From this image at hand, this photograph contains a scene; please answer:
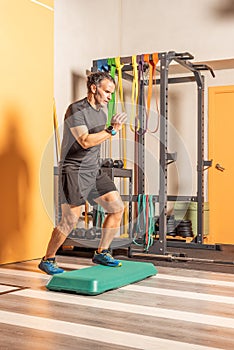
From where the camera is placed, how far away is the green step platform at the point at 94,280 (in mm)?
3354

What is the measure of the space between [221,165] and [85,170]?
311 centimetres

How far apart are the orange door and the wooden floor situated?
8.58 ft

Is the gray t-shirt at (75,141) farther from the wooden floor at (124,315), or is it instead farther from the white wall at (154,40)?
the white wall at (154,40)

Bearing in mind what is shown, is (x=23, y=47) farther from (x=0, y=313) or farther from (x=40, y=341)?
(x=40, y=341)

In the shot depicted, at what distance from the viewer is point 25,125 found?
4645 millimetres

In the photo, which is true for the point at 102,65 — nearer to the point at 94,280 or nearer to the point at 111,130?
the point at 111,130

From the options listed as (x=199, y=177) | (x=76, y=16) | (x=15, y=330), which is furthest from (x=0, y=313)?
(x=76, y=16)

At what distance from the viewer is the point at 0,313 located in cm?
286

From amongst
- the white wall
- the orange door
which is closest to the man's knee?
the white wall

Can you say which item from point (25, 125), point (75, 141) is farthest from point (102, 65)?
point (75, 141)

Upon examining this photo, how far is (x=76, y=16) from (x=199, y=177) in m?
2.29

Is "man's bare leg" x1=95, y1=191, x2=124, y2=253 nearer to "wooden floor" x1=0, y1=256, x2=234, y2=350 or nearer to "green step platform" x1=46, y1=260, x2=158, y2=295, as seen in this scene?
"green step platform" x1=46, y1=260, x2=158, y2=295

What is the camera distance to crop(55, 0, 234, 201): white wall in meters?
5.95

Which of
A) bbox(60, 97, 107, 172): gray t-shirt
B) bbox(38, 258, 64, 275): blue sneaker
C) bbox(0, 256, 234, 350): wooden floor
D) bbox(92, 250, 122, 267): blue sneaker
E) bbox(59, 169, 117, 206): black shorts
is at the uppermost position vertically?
bbox(60, 97, 107, 172): gray t-shirt
